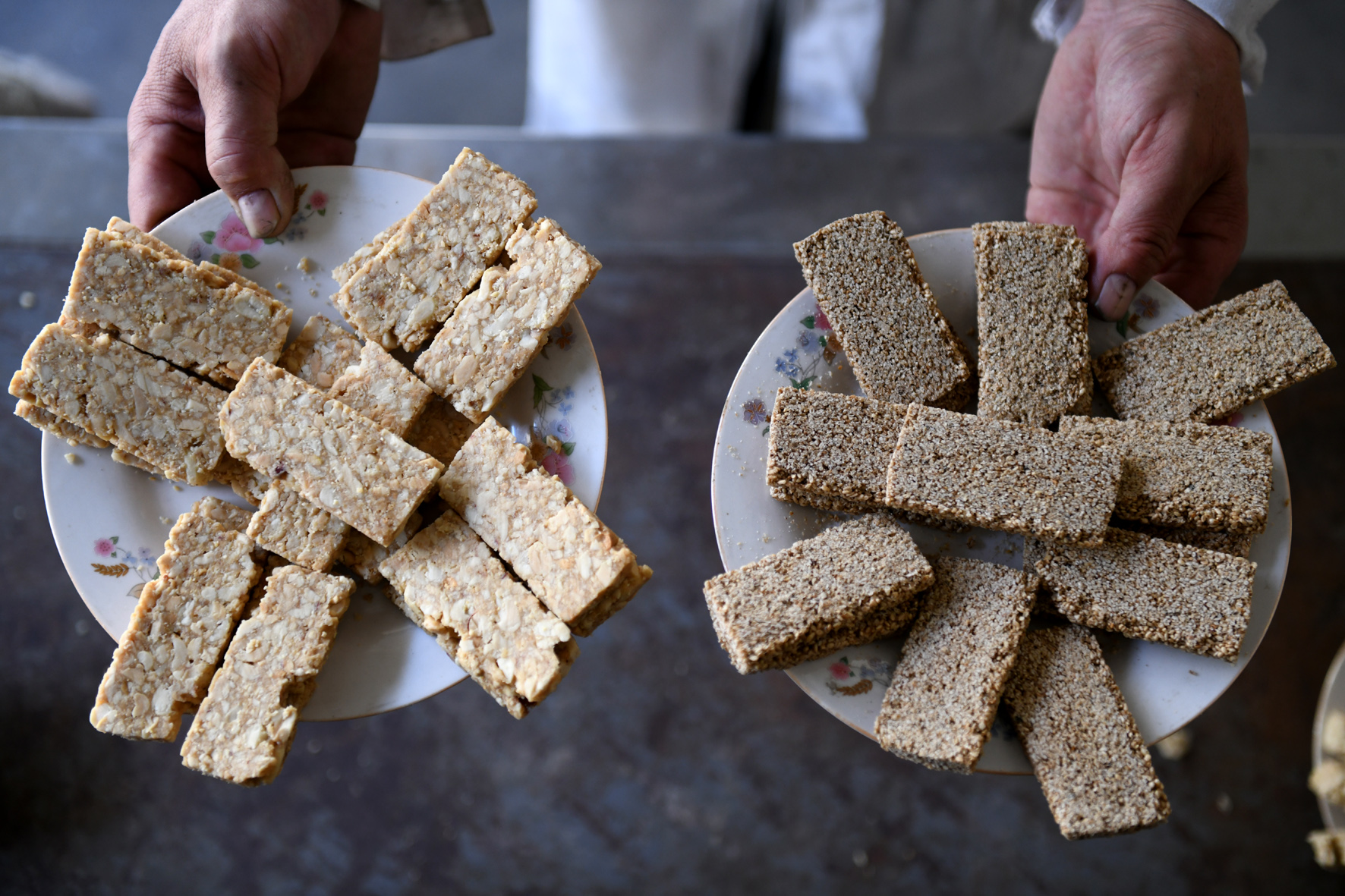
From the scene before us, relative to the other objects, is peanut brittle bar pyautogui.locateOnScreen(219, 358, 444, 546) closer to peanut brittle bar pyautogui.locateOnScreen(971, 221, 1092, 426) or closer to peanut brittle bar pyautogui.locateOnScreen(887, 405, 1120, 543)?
peanut brittle bar pyautogui.locateOnScreen(887, 405, 1120, 543)

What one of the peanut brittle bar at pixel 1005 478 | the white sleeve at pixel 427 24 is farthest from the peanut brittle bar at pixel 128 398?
the peanut brittle bar at pixel 1005 478

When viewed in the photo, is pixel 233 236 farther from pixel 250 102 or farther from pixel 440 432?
pixel 440 432

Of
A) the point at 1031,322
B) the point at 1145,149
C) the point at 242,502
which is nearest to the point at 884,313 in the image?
the point at 1031,322

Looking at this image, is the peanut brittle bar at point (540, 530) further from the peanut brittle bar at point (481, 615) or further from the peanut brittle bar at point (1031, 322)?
the peanut brittle bar at point (1031, 322)

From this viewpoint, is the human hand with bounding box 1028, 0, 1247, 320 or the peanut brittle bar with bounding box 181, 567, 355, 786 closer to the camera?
the peanut brittle bar with bounding box 181, 567, 355, 786

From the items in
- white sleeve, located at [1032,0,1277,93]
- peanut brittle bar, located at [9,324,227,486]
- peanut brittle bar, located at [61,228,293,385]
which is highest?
white sleeve, located at [1032,0,1277,93]

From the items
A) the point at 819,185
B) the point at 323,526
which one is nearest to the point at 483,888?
the point at 323,526

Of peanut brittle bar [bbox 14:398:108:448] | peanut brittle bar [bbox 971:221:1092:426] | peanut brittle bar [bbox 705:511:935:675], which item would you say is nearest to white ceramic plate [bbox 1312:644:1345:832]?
peanut brittle bar [bbox 971:221:1092:426]
